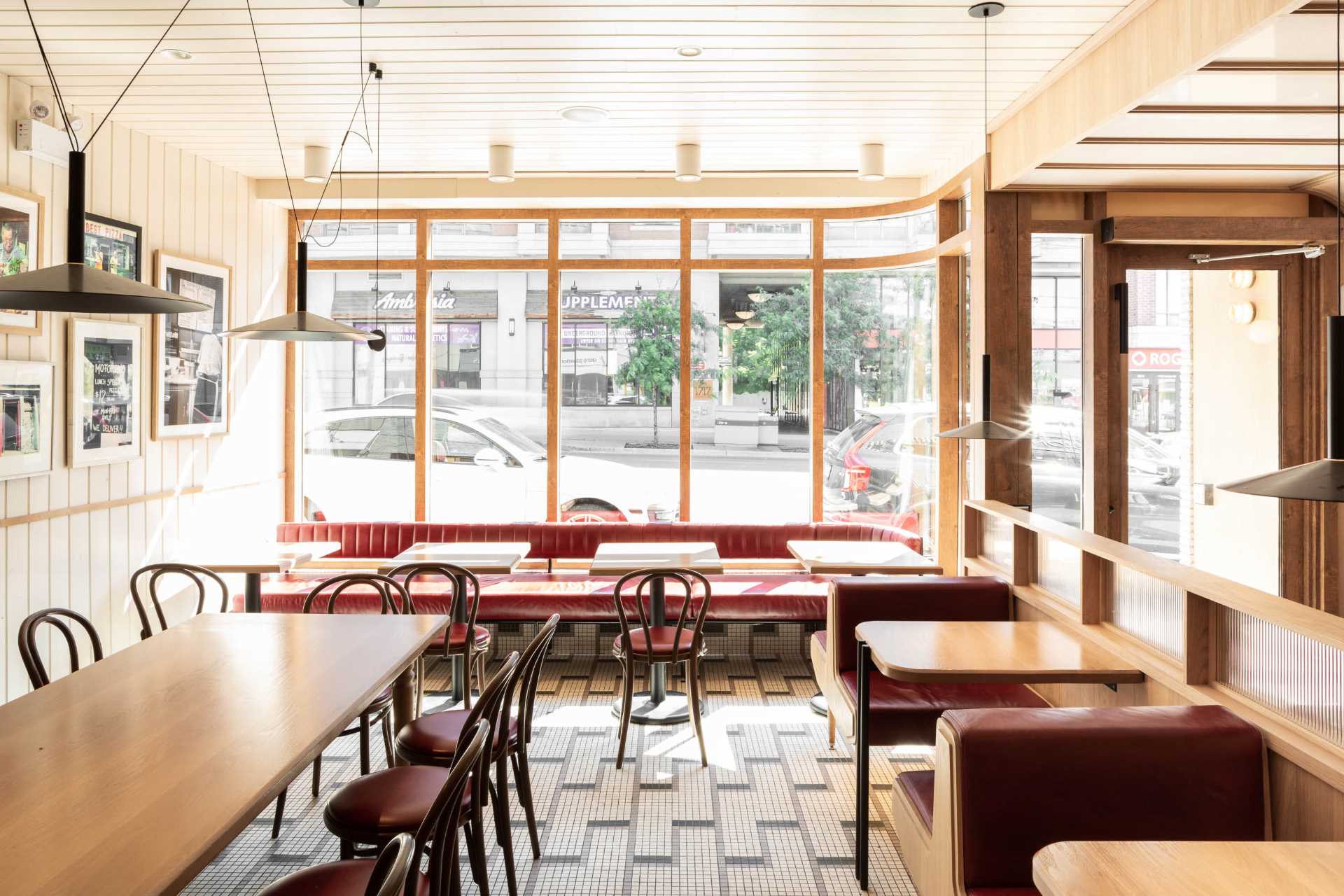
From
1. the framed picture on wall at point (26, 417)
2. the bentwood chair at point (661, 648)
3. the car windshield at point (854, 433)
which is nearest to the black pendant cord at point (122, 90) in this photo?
the framed picture on wall at point (26, 417)

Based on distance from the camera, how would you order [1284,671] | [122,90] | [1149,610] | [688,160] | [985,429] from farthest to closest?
[688,160]
[122,90]
[985,429]
[1149,610]
[1284,671]

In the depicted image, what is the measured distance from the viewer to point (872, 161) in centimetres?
511

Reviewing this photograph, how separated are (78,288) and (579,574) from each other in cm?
438

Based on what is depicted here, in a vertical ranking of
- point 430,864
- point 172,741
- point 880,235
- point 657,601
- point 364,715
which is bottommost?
point 364,715

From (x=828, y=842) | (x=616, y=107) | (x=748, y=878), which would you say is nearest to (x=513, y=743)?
(x=748, y=878)

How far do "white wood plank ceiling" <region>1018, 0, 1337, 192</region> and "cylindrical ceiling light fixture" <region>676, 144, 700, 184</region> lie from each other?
1802mm

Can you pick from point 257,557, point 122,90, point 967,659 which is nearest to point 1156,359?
point 967,659

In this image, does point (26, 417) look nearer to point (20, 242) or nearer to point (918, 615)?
point (20, 242)

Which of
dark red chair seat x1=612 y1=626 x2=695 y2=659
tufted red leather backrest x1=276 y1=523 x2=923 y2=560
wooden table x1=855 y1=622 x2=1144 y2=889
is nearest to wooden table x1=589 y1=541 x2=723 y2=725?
dark red chair seat x1=612 y1=626 x2=695 y2=659

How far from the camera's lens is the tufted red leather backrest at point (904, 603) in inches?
147

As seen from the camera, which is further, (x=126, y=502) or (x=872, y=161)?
(x=872, y=161)

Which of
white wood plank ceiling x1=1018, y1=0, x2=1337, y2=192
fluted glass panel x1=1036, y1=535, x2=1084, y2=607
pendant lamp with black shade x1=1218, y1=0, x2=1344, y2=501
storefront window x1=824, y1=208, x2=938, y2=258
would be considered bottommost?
fluted glass panel x1=1036, y1=535, x2=1084, y2=607

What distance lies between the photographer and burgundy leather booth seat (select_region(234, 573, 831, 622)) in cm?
525

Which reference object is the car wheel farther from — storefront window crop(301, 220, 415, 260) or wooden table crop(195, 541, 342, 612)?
storefront window crop(301, 220, 415, 260)
